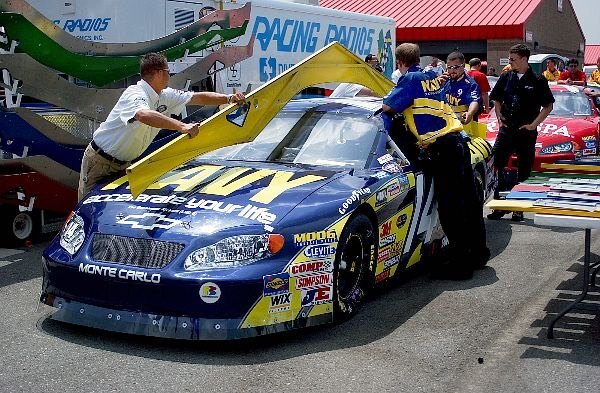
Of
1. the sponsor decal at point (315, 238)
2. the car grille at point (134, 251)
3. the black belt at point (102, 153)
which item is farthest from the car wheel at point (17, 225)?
the sponsor decal at point (315, 238)

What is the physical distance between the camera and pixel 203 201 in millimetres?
5125

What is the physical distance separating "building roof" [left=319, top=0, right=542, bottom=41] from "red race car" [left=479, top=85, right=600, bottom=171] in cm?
1899

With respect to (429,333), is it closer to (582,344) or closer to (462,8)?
(582,344)

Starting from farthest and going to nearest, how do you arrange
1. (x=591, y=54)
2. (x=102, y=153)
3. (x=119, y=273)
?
(x=591, y=54) → (x=102, y=153) → (x=119, y=273)

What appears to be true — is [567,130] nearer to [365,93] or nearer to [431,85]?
[365,93]

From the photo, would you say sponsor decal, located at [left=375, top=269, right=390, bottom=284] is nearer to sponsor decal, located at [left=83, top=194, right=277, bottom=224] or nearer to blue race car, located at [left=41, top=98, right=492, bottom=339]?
blue race car, located at [left=41, top=98, right=492, bottom=339]

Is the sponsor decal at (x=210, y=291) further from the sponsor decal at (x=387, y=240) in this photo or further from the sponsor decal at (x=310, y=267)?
the sponsor decal at (x=387, y=240)

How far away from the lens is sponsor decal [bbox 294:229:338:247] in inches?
192

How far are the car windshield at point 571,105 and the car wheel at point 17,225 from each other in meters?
7.61

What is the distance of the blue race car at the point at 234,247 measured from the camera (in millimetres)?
4656

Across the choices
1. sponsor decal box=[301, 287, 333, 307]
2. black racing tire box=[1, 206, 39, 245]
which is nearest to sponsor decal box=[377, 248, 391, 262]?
sponsor decal box=[301, 287, 333, 307]

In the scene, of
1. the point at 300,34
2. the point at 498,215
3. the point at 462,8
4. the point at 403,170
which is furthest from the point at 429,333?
the point at 462,8

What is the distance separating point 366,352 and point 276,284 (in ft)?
2.13

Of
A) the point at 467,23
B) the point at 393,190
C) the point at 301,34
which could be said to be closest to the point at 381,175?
the point at 393,190
